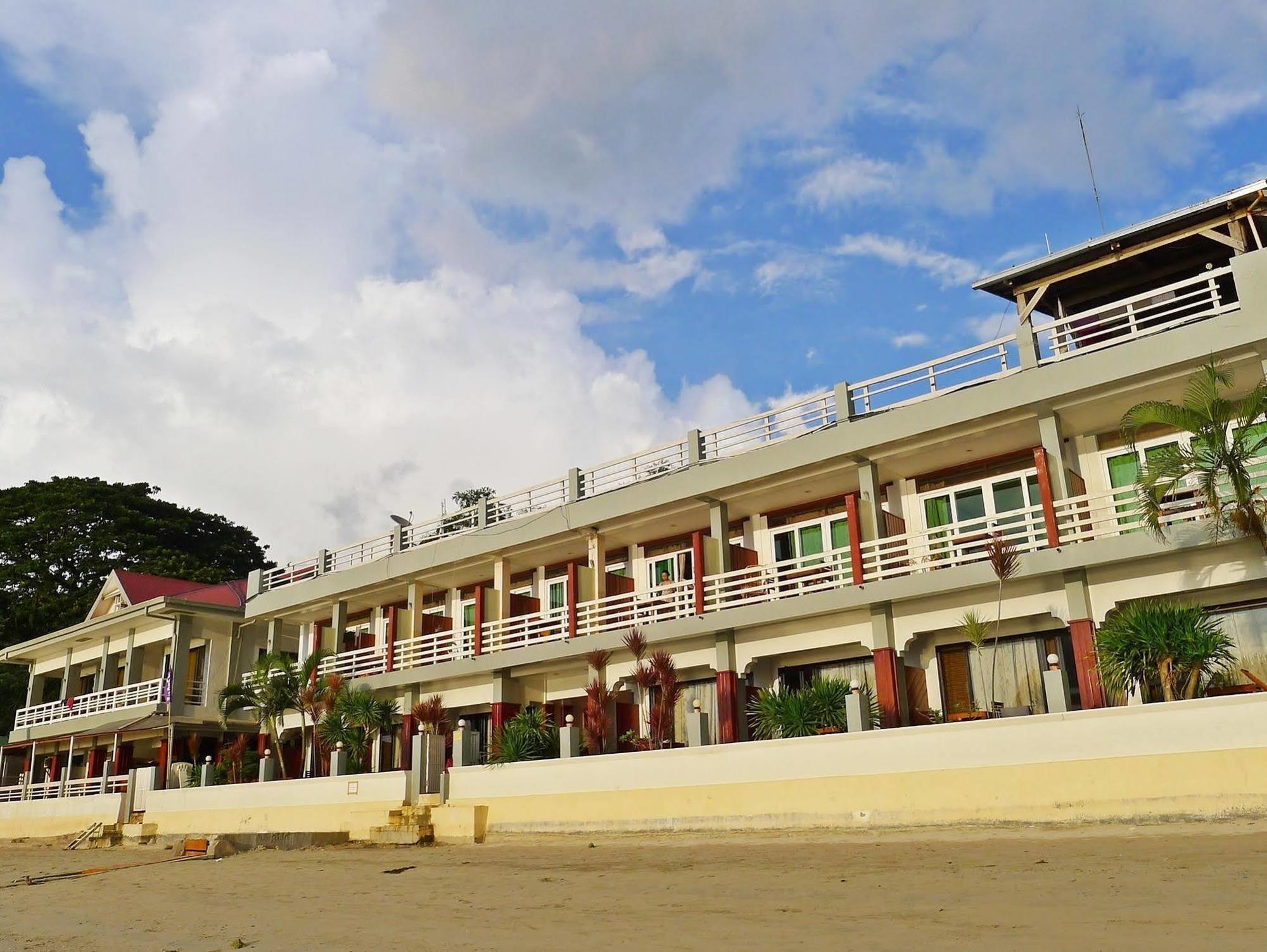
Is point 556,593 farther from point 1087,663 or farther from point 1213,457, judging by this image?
point 1213,457

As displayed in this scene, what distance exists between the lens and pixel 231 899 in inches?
664

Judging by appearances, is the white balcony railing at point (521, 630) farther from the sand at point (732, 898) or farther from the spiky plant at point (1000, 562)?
the spiky plant at point (1000, 562)

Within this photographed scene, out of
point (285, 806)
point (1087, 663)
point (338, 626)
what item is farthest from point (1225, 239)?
point (338, 626)

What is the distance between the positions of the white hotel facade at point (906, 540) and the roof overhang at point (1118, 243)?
50 millimetres

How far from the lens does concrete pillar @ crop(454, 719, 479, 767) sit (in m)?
23.1

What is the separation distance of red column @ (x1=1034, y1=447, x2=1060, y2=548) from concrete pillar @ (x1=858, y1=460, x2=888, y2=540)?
3236 millimetres

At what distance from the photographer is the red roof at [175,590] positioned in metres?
36.0

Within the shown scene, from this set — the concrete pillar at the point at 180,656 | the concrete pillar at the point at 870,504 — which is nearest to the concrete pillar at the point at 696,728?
the concrete pillar at the point at 870,504

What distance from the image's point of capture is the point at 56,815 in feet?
107

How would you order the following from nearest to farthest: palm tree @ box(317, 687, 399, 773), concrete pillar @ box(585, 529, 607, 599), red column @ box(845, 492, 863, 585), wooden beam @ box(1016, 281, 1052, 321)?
red column @ box(845, 492, 863, 585) < wooden beam @ box(1016, 281, 1052, 321) < concrete pillar @ box(585, 529, 607, 599) < palm tree @ box(317, 687, 399, 773)

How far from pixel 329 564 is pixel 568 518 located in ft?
32.9

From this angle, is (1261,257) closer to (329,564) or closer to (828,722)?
(828,722)

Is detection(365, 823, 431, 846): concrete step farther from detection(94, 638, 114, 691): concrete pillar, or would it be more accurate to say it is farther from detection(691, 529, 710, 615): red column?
detection(94, 638, 114, 691): concrete pillar

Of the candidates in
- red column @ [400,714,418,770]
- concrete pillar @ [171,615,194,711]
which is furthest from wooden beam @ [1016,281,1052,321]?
concrete pillar @ [171,615,194,711]
